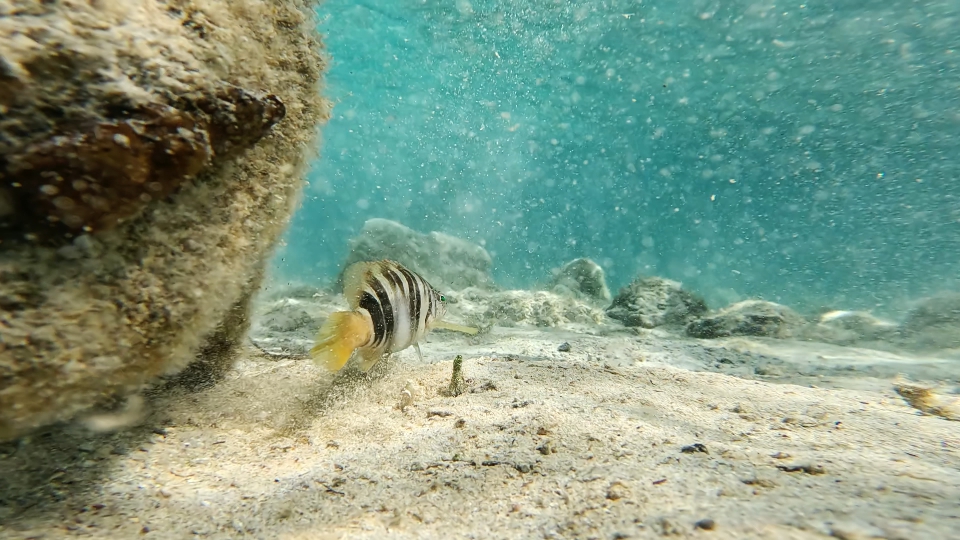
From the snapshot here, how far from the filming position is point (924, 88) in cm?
1700

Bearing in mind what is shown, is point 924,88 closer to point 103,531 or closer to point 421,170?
point 103,531

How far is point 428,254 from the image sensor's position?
1094cm

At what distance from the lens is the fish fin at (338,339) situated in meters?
1.92

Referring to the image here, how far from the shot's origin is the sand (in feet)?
3.88

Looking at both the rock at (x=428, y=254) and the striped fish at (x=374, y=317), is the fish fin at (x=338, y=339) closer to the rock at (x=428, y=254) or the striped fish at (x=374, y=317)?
the striped fish at (x=374, y=317)

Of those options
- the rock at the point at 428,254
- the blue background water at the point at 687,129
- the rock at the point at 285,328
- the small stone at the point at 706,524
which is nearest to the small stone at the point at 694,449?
the small stone at the point at 706,524

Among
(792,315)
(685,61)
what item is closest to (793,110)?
(685,61)

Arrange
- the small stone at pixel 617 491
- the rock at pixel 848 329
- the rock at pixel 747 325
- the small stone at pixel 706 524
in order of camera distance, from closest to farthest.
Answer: the small stone at pixel 706 524, the small stone at pixel 617 491, the rock at pixel 747 325, the rock at pixel 848 329

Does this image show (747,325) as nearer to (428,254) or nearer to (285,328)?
(285,328)

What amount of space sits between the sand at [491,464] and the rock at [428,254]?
24.9 feet

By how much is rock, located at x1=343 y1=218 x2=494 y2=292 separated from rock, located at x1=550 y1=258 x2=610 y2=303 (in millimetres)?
1947

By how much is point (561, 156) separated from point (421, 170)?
736 inches

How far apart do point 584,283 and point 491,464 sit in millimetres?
8836

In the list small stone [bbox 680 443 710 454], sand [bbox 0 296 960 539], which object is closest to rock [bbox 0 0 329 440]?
sand [bbox 0 296 960 539]
